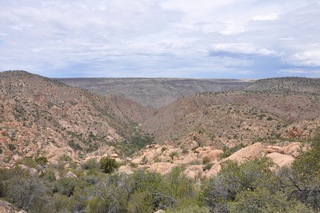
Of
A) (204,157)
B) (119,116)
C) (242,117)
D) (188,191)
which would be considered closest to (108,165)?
(204,157)

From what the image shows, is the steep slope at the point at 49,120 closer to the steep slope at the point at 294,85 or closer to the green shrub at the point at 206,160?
the green shrub at the point at 206,160

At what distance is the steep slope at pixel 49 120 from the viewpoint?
50312 millimetres

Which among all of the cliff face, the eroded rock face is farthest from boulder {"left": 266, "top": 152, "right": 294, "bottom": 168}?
the cliff face

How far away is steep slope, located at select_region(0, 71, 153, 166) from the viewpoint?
165ft

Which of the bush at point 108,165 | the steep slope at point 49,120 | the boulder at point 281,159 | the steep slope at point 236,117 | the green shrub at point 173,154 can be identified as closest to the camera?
the boulder at point 281,159

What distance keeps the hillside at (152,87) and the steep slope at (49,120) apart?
190ft

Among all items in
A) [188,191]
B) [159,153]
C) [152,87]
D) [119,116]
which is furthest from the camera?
[152,87]

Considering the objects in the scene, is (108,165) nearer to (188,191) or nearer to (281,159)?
(188,191)

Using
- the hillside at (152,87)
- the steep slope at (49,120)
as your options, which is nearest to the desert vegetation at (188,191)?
the steep slope at (49,120)

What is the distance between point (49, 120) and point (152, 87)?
372 feet

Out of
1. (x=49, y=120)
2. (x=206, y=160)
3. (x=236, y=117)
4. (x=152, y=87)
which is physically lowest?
(x=49, y=120)

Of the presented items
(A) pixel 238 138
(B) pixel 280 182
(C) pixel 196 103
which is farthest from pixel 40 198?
(C) pixel 196 103

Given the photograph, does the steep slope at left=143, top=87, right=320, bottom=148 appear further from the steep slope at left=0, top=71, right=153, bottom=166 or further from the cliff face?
the steep slope at left=0, top=71, right=153, bottom=166

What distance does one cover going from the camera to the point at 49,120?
218 ft
